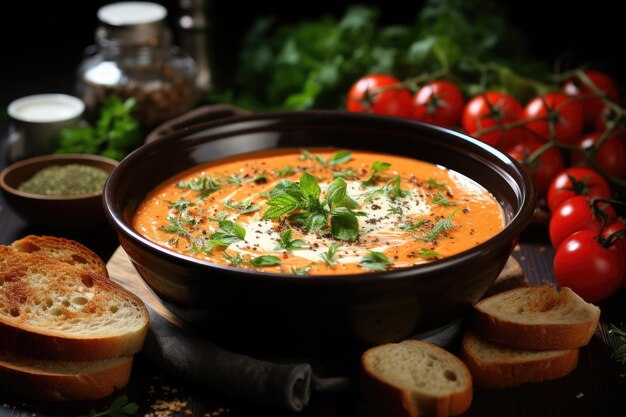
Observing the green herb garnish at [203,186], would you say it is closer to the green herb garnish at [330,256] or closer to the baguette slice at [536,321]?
the green herb garnish at [330,256]

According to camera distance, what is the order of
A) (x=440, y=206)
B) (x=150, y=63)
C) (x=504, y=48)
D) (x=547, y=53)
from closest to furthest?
(x=440, y=206) < (x=150, y=63) < (x=504, y=48) < (x=547, y=53)

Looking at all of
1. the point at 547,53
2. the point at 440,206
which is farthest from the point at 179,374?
the point at 547,53

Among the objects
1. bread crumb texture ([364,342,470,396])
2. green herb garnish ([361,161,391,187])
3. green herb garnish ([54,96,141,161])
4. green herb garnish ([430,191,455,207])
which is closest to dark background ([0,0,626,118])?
green herb garnish ([54,96,141,161])

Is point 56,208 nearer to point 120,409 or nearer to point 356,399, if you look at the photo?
Result: point 120,409

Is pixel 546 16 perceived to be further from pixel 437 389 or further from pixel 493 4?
pixel 437 389

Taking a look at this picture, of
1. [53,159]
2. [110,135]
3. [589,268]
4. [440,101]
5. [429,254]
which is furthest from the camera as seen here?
[440,101]

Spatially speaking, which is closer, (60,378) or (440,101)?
(60,378)

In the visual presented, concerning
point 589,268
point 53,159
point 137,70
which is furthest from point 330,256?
point 137,70

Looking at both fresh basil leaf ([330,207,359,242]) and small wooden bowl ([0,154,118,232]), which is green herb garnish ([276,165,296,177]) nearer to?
fresh basil leaf ([330,207,359,242])
